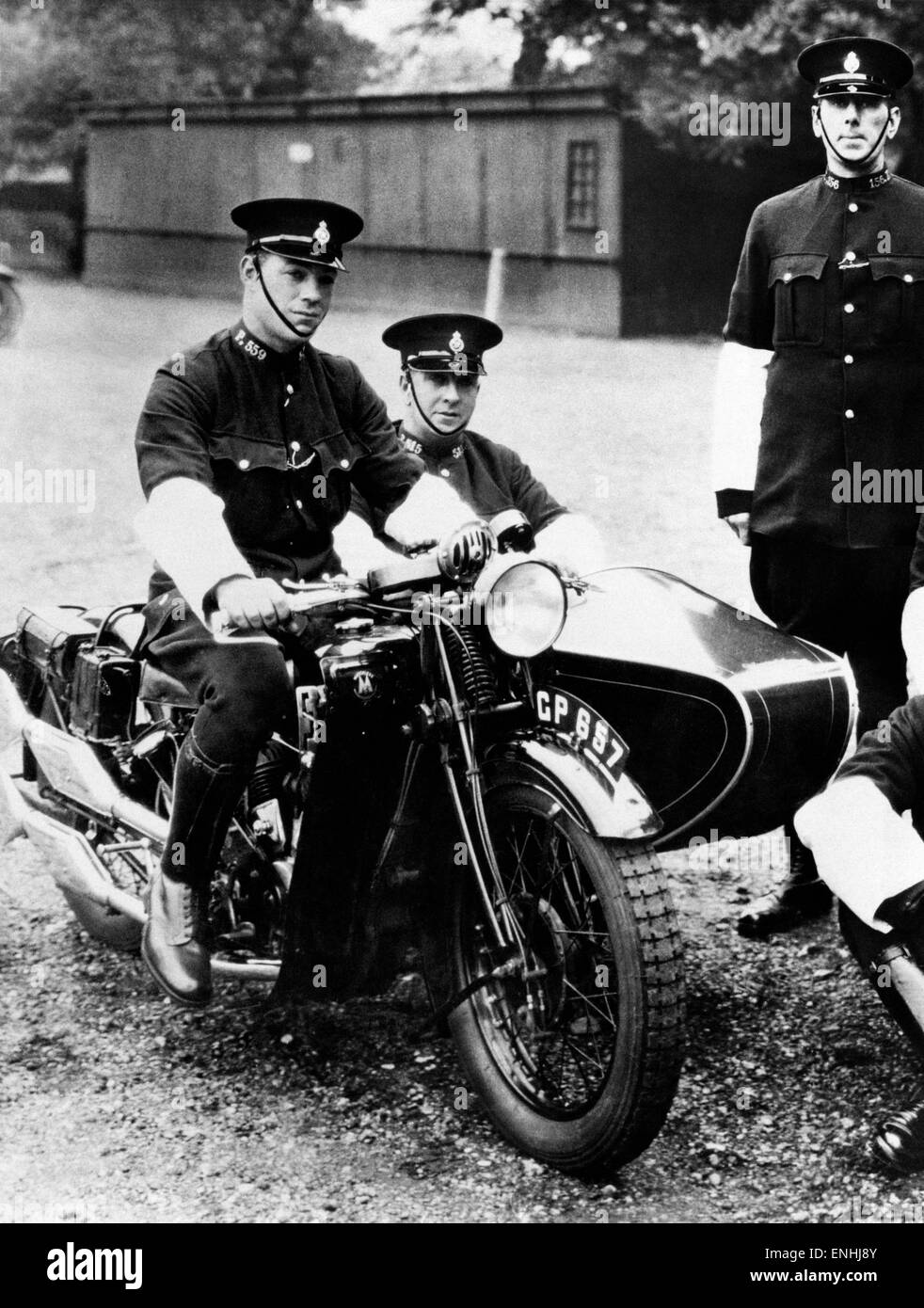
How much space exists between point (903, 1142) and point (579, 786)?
0.88 metres

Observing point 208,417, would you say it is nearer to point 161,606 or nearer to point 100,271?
point 161,606

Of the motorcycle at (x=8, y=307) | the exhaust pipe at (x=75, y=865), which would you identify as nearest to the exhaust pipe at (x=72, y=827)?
the exhaust pipe at (x=75, y=865)

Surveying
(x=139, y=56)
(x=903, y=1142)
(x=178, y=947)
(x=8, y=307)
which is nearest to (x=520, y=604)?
(x=178, y=947)

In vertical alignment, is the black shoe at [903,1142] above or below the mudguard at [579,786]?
below

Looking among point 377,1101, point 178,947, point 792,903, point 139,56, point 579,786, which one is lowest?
point 377,1101

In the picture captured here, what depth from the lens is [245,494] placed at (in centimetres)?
345

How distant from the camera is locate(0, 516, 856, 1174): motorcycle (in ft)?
9.25

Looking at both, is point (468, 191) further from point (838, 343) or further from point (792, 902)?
point (792, 902)

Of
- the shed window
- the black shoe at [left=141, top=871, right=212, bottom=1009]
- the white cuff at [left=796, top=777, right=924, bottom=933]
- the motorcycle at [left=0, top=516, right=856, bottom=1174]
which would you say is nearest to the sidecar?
the motorcycle at [left=0, top=516, right=856, bottom=1174]

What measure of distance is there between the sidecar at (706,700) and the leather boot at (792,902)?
790 mm

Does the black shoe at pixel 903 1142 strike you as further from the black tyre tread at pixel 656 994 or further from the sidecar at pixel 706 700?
the sidecar at pixel 706 700

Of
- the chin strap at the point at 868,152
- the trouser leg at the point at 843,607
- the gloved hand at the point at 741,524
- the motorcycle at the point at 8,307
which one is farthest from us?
the motorcycle at the point at 8,307

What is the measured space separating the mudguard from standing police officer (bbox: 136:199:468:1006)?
18.9 inches

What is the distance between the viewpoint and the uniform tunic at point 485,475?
4316mm
